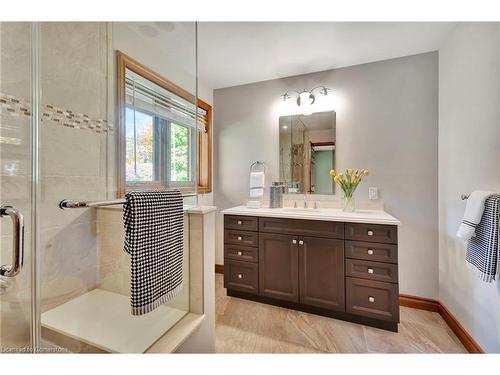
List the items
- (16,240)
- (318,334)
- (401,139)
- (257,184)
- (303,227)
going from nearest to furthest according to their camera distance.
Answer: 1. (16,240)
2. (318,334)
3. (303,227)
4. (401,139)
5. (257,184)

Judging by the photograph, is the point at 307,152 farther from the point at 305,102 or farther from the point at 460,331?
the point at 460,331

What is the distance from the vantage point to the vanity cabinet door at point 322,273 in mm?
1699

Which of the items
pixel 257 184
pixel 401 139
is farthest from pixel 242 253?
pixel 401 139

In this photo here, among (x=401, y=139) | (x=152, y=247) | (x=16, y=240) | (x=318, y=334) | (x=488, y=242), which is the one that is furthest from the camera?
(x=401, y=139)

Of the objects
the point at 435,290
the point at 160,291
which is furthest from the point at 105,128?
the point at 435,290

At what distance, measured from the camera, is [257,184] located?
2377mm

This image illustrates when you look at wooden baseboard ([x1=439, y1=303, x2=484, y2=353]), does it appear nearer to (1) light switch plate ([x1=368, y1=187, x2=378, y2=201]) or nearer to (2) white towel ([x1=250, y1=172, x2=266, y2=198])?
(1) light switch plate ([x1=368, y1=187, x2=378, y2=201])

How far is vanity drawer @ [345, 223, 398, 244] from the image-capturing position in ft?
5.16

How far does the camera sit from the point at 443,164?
1.77 metres

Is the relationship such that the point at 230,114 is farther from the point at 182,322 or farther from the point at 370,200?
the point at 182,322

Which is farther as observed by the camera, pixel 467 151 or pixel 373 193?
pixel 373 193

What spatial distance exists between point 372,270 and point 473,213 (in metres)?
0.72

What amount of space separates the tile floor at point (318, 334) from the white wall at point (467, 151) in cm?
23
